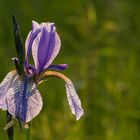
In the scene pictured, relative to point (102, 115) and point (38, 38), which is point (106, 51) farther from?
point (38, 38)

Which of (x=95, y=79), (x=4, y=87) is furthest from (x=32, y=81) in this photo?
(x=95, y=79)

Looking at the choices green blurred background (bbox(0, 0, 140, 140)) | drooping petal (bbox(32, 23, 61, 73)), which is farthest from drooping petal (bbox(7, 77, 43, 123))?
green blurred background (bbox(0, 0, 140, 140))

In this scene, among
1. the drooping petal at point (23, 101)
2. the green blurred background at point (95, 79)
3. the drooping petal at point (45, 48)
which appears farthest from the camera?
the green blurred background at point (95, 79)

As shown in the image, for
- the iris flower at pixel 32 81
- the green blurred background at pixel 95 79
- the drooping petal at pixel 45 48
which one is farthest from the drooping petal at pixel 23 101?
the green blurred background at pixel 95 79

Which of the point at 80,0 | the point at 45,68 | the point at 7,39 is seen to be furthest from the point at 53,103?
the point at 45,68

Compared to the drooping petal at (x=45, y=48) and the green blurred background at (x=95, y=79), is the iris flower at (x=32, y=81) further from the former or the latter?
the green blurred background at (x=95, y=79)
